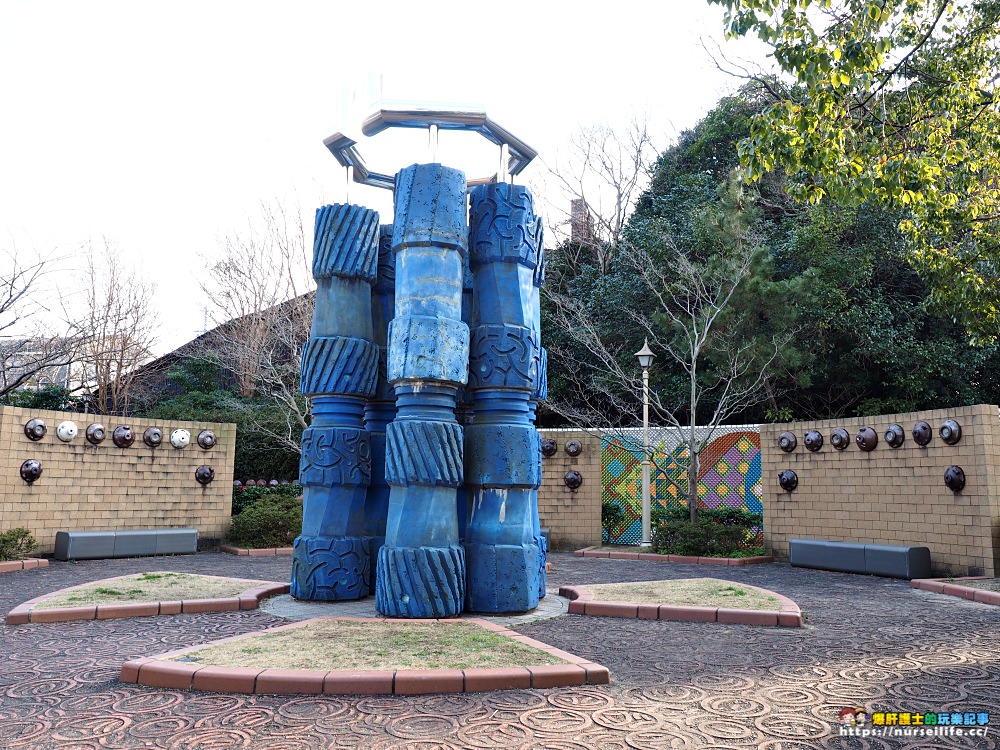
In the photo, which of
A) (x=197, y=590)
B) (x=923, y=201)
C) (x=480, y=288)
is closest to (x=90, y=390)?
(x=197, y=590)

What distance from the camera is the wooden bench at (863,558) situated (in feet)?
32.1

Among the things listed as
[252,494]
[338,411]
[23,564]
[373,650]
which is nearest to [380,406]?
[338,411]

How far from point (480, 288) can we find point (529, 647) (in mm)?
3720

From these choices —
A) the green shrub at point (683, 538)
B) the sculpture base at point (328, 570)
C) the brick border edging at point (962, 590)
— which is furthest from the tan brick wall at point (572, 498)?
the sculpture base at point (328, 570)

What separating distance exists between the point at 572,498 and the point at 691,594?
7.02m

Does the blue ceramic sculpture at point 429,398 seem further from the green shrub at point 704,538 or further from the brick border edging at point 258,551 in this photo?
the brick border edging at point 258,551

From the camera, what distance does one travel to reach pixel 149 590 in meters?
7.33

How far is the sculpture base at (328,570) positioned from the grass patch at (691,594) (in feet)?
7.88

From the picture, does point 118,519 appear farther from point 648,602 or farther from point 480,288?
point 648,602

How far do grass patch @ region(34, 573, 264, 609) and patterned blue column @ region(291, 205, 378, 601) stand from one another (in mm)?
790

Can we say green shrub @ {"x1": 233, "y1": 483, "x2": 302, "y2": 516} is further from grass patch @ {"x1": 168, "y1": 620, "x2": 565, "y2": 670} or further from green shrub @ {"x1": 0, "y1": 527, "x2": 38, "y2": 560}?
grass patch @ {"x1": 168, "y1": 620, "x2": 565, "y2": 670}

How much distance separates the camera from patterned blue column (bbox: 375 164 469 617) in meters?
6.38

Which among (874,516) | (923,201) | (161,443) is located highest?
(923,201)

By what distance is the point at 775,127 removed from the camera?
7.54 metres
